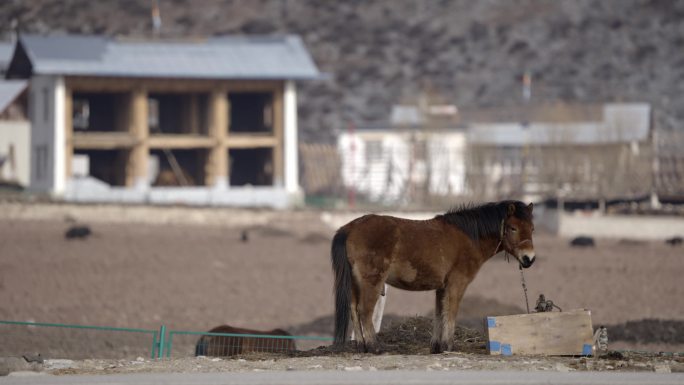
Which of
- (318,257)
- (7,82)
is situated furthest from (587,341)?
(7,82)

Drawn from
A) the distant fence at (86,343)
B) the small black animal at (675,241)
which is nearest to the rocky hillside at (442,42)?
the small black animal at (675,241)

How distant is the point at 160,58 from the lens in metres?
64.2

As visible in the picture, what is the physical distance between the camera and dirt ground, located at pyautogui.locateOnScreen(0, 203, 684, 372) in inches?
1204

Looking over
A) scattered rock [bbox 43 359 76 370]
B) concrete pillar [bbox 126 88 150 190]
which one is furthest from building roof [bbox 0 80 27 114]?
scattered rock [bbox 43 359 76 370]

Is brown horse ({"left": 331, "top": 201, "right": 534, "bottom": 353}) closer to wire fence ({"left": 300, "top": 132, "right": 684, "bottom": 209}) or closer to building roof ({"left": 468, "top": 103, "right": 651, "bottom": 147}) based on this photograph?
wire fence ({"left": 300, "top": 132, "right": 684, "bottom": 209})

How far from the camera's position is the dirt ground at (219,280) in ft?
100

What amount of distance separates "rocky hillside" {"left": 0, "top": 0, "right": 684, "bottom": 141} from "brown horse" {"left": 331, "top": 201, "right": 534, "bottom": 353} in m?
89.8

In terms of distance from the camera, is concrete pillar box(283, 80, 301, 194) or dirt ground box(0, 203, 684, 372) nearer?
dirt ground box(0, 203, 684, 372)

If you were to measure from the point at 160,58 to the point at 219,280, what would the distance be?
1073 inches

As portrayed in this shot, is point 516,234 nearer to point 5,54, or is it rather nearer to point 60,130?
point 60,130

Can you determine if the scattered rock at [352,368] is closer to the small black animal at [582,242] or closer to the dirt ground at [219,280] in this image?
the dirt ground at [219,280]

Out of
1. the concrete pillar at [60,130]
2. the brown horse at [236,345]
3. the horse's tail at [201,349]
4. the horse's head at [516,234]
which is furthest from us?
the concrete pillar at [60,130]

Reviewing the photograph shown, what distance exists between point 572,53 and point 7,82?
6249 centimetres

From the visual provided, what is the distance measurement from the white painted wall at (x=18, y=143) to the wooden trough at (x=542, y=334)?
54.8 m
